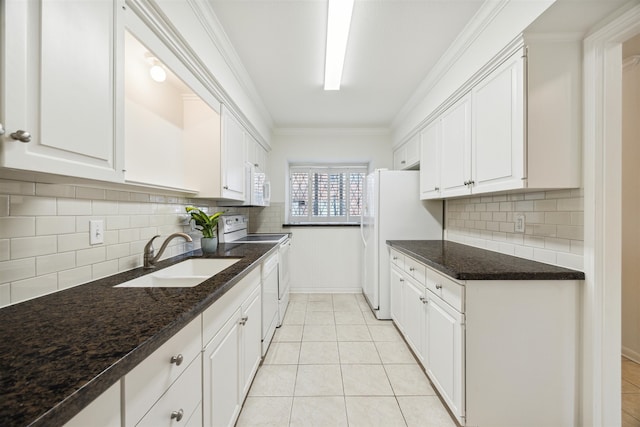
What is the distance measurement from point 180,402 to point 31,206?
2.94 feet

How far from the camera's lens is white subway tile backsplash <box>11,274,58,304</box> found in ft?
3.13

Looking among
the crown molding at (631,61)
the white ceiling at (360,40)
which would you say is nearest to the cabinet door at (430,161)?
the white ceiling at (360,40)

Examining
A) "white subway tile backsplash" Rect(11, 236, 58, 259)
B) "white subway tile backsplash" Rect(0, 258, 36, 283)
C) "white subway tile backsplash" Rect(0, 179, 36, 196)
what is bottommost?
"white subway tile backsplash" Rect(0, 258, 36, 283)

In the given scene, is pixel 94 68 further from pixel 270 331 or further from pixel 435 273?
pixel 270 331

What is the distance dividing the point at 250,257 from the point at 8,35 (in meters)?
1.47

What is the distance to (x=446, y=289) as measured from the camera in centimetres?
162

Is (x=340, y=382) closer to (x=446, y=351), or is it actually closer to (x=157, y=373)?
(x=446, y=351)

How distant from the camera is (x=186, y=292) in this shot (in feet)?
3.59

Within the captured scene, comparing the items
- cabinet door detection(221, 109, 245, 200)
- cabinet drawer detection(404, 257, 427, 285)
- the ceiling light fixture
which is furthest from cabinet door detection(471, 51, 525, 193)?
the ceiling light fixture

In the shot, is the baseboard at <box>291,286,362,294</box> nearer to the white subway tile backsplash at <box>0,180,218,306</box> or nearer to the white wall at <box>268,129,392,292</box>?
the white wall at <box>268,129,392,292</box>

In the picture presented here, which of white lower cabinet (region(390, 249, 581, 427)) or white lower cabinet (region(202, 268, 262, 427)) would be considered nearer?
white lower cabinet (region(202, 268, 262, 427))

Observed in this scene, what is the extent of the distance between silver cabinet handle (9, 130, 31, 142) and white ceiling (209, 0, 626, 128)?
5.00 feet

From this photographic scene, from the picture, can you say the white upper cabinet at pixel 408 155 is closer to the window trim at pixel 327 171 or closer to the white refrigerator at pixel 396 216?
the white refrigerator at pixel 396 216

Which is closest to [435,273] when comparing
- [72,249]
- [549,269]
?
[549,269]
